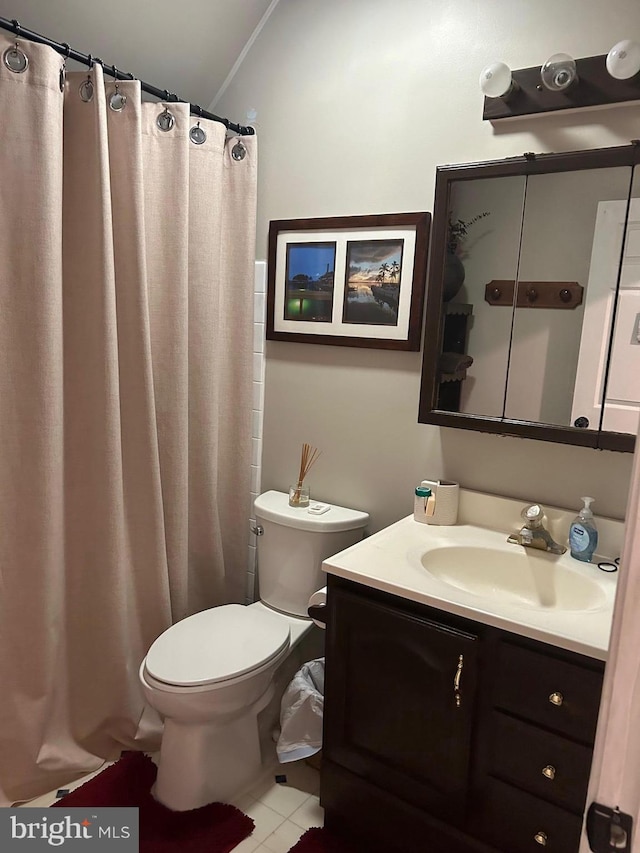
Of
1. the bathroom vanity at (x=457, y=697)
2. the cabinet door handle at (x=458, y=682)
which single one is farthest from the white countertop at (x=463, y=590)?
the cabinet door handle at (x=458, y=682)

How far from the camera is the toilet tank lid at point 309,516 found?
2.03 meters

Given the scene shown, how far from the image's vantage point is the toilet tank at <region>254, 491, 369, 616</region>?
2.05m

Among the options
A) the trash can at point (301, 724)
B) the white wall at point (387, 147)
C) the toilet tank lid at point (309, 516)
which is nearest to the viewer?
the white wall at point (387, 147)

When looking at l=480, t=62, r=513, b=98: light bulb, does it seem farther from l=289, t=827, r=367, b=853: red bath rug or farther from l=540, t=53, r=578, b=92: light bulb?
l=289, t=827, r=367, b=853: red bath rug

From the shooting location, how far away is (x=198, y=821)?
175 centimetres

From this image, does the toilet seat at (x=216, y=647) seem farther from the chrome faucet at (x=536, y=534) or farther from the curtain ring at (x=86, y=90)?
the curtain ring at (x=86, y=90)

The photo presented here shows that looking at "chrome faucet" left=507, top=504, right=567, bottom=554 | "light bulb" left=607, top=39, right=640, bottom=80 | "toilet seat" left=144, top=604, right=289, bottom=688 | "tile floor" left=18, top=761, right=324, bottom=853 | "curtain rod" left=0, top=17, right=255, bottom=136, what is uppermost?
"curtain rod" left=0, top=17, right=255, bottom=136

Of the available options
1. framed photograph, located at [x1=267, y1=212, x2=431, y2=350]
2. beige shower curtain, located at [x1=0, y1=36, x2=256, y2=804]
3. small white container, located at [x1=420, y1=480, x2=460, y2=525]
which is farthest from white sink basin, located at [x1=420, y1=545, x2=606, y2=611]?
beige shower curtain, located at [x1=0, y1=36, x2=256, y2=804]

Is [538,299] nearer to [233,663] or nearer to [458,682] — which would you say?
[458,682]

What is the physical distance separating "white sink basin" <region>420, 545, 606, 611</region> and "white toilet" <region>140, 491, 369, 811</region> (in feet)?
1.38

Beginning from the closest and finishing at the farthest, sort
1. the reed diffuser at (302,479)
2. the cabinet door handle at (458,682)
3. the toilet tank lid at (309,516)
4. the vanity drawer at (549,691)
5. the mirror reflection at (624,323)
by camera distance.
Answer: the vanity drawer at (549,691)
the cabinet door handle at (458,682)
the mirror reflection at (624,323)
the toilet tank lid at (309,516)
the reed diffuser at (302,479)

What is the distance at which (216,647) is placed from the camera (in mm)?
1823

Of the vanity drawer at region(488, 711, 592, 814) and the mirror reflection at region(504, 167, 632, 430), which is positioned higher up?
the mirror reflection at region(504, 167, 632, 430)

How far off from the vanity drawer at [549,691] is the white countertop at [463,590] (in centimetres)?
6
